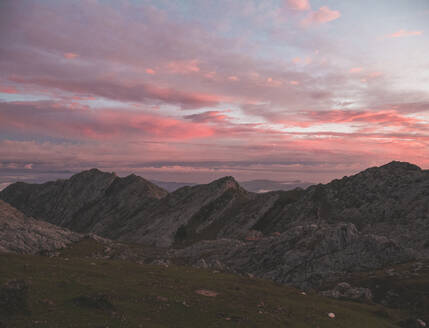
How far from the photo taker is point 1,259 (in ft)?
111

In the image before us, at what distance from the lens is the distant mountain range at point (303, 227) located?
6650cm

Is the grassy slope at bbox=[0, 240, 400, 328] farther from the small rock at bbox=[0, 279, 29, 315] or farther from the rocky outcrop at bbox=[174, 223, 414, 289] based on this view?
the rocky outcrop at bbox=[174, 223, 414, 289]

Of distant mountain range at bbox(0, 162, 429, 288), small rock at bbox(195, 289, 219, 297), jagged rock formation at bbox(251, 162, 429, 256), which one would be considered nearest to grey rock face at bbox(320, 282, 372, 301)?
distant mountain range at bbox(0, 162, 429, 288)

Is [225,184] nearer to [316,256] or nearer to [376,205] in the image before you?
[376,205]

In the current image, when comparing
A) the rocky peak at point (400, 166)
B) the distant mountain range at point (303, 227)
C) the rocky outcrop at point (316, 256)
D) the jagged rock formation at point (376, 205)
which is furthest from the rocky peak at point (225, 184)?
the rocky outcrop at point (316, 256)

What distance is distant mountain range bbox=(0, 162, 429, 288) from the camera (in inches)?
2618

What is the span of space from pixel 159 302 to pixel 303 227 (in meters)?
59.6

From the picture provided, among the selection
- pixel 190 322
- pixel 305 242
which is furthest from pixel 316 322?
pixel 305 242

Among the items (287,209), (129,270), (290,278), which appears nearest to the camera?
(129,270)

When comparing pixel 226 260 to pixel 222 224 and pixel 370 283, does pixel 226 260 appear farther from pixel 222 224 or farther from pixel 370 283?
pixel 222 224

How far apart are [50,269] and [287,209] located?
11601cm

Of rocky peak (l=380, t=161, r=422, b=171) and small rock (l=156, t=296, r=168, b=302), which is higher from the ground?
rocky peak (l=380, t=161, r=422, b=171)

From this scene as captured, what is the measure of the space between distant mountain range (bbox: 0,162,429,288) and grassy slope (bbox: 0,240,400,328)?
870 inches

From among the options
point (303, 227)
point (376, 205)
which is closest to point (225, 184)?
point (376, 205)
